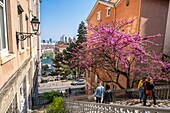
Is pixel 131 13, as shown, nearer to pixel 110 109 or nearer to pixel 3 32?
pixel 110 109

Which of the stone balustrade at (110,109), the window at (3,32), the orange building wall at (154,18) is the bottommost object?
the stone balustrade at (110,109)

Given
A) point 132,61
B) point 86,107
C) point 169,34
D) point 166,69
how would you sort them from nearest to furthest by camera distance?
point 86,107 < point 166,69 < point 132,61 < point 169,34

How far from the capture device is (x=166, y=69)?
9438mm

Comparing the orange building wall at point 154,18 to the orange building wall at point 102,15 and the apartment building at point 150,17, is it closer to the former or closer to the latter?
the apartment building at point 150,17

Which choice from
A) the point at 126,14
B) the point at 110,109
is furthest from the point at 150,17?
the point at 110,109

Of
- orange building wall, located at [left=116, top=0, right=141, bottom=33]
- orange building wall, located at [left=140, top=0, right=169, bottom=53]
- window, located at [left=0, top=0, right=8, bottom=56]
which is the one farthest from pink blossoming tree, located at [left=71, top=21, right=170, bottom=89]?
window, located at [left=0, top=0, right=8, bottom=56]

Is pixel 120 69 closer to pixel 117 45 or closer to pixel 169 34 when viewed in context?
pixel 117 45

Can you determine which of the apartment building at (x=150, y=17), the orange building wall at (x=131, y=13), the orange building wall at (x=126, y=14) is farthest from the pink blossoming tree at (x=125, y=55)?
the orange building wall at (x=126, y=14)

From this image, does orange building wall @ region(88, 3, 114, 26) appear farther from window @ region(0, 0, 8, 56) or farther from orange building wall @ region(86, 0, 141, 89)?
window @ region(0, 0, 8, 56)

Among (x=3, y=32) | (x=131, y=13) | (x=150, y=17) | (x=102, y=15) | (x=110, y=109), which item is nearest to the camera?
(x=110, y=109)

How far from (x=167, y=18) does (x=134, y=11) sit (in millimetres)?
3161

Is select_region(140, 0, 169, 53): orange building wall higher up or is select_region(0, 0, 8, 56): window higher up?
select_region(140, 0, 169, 53): orange building wall

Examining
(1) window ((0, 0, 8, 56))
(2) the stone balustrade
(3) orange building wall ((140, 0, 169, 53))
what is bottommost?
(2) the stone balustrade

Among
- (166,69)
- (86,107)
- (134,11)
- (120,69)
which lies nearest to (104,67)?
(120,69)
